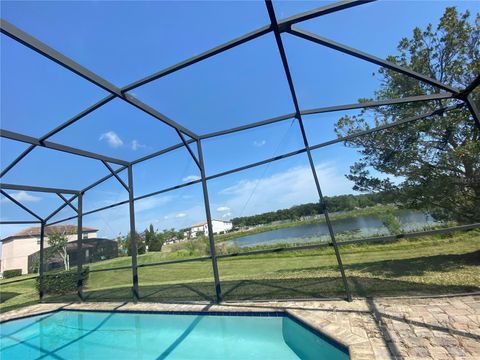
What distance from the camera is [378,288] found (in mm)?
3797

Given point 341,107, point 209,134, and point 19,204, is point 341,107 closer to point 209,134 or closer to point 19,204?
point 209,134

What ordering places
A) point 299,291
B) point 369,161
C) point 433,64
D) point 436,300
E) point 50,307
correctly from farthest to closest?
1. point 50,307
2. point 369,161
3. point 433,64
4. point 299,291
5. point 436,300

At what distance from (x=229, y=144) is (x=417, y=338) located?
3974 millimetres

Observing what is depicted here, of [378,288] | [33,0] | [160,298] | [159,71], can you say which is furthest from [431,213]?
[33,0]

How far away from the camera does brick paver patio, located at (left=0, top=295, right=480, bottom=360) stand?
2156 millimetres

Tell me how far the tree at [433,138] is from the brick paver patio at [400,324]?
7.32ft

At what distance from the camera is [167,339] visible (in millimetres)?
3906

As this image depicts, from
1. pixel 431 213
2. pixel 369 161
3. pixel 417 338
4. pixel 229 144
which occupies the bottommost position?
pixel 417 338

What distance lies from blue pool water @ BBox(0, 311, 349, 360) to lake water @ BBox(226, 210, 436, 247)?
228cm

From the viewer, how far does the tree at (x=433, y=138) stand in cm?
431

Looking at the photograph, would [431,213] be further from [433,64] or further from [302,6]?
[302,6]

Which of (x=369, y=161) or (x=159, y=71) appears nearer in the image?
(x=159, y=71)

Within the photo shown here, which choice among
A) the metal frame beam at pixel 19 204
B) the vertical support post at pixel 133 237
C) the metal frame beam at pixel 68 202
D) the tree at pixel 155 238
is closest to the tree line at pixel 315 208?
the vertical support post at pixel 133 237

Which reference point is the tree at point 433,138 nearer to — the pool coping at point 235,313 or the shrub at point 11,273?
the pool coping at point 235,313
